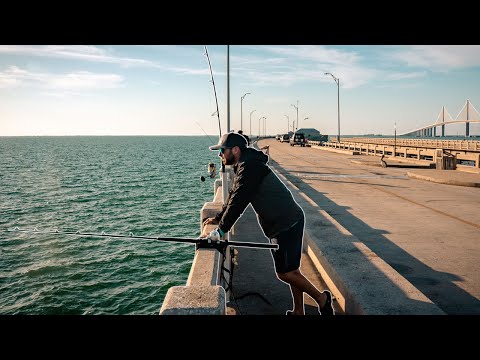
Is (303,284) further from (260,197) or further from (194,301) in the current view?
(194,301)

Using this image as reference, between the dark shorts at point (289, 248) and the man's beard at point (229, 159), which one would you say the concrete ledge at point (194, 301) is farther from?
the man's beard at point (229, 159)

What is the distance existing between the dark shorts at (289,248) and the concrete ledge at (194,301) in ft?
2.39

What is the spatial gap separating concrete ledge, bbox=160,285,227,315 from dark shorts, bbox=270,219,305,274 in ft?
2.39

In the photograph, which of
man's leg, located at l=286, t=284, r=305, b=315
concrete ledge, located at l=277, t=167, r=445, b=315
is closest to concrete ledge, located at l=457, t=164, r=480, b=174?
concrete ledge, located at l=277, t=167, r=445, b=315

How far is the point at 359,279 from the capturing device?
4801mm

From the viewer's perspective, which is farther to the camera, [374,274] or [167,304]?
[374,274]

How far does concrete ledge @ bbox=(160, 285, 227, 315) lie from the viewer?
11.4 feet

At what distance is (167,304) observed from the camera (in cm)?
358

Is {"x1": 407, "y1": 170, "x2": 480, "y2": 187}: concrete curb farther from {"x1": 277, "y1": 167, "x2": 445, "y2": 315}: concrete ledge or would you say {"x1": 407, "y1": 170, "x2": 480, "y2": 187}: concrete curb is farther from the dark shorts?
the dark shorts

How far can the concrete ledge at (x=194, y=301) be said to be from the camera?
3.48m
